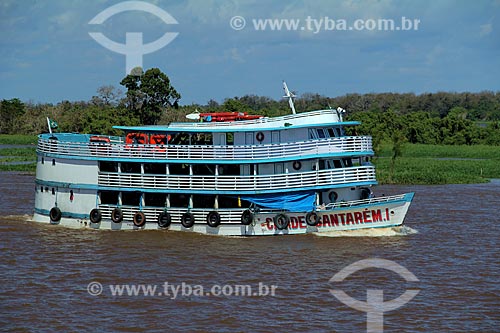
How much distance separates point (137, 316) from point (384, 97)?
114212 mm

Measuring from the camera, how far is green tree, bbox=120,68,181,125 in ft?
218

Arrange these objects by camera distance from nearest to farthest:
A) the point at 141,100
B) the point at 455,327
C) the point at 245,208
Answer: the point at 455,327
the point at 245,208
the point at 141,100

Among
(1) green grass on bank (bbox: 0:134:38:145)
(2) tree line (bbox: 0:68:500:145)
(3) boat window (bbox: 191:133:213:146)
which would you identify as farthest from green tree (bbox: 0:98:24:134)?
(3) boat window (bbox: 191:133:213:146)

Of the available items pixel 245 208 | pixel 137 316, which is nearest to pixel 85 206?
pixel 245 208

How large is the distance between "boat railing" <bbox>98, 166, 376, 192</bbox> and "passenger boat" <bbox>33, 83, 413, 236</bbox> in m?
0.03

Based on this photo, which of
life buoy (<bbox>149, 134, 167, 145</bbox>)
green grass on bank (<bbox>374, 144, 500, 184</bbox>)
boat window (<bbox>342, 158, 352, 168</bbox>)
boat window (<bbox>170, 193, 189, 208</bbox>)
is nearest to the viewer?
boat window (<bbox>342, 158, 352, 168</bbox>)

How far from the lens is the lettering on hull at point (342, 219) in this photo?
89.0 ft

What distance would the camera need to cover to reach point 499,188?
45.8 meters

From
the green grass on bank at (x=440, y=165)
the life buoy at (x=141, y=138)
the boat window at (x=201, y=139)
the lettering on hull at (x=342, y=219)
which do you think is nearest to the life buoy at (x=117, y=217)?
the life buoy at (x=141, y=138)

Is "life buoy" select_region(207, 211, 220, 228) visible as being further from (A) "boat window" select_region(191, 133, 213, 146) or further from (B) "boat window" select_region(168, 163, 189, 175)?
(A) "boat window" select_region(191, 133, 213, 146)

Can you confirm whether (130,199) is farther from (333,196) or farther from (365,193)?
(365,193)

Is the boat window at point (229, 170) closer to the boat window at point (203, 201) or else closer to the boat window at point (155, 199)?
the boat window at point (203, 201)

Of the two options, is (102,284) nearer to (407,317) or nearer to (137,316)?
(137,316)

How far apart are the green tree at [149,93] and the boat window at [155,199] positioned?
38.1 m
